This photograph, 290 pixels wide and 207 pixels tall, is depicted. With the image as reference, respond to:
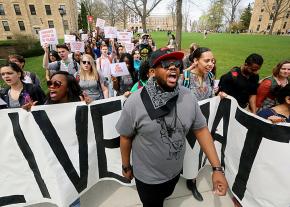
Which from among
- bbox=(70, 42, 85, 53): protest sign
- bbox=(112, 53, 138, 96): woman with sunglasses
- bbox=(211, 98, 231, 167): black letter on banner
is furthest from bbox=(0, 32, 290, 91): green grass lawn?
bbox=(211, 98, 231, 167): black letter on banner

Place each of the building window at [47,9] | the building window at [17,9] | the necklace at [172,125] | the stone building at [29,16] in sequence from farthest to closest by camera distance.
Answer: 1. the building window at [47,9]
2. the building window at [17,9]
3. the stone building at [29,16]
4. the necklace at [172,125]

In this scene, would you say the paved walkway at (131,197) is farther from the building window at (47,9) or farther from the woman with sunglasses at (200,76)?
the building window at (47,9)

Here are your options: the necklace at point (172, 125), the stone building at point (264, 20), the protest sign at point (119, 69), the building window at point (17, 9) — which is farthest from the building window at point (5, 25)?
the stone building at point (264, 20)

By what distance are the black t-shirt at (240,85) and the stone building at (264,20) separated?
7116 cm

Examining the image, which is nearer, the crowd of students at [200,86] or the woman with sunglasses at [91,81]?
the crowd of students at [200,86]

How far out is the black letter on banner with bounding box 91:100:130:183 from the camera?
2.71 m

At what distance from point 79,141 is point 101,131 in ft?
0.98

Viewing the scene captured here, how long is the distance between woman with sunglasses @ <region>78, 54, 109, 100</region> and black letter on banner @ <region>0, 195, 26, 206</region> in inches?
77.3

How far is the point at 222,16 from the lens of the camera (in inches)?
3216

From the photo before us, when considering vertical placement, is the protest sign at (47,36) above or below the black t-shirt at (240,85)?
above

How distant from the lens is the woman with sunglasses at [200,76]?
2773 mm

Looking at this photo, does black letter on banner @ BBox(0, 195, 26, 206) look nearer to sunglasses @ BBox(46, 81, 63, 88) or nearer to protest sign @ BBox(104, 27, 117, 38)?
sunglasses @ BBox(46, 81, 63, 88)

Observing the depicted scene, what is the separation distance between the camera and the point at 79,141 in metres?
2.66

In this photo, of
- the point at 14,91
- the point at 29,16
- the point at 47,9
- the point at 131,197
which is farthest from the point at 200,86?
the point at 47,9
